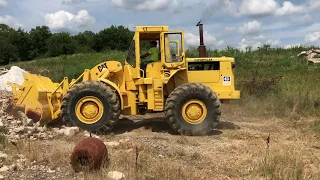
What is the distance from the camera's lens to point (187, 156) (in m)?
7.68

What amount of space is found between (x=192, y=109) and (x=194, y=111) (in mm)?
70

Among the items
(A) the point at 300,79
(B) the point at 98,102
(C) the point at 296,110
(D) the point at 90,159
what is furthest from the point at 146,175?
(A) the point at 300,79

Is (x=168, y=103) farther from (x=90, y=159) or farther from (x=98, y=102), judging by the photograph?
(x=90, y=159)

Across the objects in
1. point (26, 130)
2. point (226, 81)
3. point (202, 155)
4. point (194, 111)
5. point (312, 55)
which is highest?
point (312, 55)

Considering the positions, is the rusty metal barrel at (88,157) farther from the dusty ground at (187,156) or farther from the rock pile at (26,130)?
the rock pile at (26,130)

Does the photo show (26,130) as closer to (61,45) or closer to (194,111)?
(194,111)

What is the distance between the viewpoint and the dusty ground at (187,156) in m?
6.43

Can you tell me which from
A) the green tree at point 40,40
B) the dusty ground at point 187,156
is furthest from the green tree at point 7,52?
the dusty ground at point 187,156

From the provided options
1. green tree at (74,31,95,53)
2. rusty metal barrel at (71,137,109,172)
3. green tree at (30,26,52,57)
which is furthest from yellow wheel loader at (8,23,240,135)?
green tree at (30,26,52,57)

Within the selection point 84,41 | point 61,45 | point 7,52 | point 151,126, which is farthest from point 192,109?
point 7,52

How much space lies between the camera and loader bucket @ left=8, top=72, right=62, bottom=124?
10.1m

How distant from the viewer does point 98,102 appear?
10039mm

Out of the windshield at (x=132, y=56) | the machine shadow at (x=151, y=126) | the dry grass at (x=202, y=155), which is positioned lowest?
the dry grass at (x=202, y=155)

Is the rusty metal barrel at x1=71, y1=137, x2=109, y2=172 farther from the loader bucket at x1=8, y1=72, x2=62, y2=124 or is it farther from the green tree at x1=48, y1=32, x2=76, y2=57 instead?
the green tree at x1=48, y1=32, x2=76, y2=57
